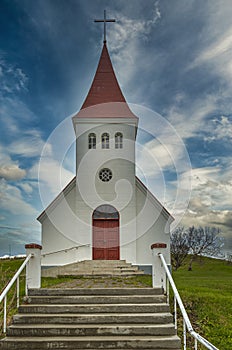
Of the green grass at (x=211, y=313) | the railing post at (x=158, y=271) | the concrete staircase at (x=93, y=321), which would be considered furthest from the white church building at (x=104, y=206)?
the concrete staircase at (x=93, y=321)

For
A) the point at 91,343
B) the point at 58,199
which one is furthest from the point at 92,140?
the point at 91,343

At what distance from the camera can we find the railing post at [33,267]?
32.6 feet

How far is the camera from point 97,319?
27.5 feet

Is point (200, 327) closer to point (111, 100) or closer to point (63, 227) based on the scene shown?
point (63, 227)

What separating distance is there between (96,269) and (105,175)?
552cm

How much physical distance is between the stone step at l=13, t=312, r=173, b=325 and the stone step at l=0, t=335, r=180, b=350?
0.63 metres

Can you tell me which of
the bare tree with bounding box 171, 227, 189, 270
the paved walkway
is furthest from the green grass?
the bare tree with bounding box 171, 227, 189, 270

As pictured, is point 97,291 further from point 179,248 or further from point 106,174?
point 179,248

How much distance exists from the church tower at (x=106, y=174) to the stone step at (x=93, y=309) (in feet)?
39.1

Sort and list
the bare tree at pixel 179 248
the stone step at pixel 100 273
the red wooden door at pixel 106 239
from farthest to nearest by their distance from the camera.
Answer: the bare tree at pixel 179 248 → the red wooden door at pixel 106 239 → the stone step at pixel 100 273

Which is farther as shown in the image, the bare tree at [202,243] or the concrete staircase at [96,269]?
the bare tree at [202,243]

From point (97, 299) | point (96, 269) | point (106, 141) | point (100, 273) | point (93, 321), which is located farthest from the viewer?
point (106, 141)

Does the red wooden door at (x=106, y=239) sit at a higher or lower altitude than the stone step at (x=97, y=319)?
higher

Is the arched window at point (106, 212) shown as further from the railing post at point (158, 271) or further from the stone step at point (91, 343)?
the stone step at point (91, 343)
